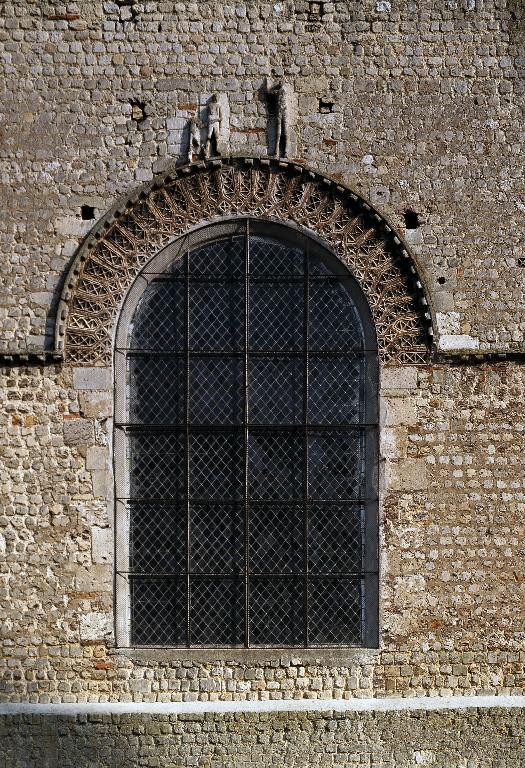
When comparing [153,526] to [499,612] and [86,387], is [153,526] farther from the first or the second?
[499,612]

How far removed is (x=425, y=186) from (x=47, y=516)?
4341 millimetres

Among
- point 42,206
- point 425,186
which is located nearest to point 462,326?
point 425,186

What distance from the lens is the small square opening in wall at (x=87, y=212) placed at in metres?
6.74

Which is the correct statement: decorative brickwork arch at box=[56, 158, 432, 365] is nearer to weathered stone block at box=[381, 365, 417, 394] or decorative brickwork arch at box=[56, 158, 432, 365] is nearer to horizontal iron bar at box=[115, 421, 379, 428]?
weathered stone block at box=[381, 365, 417, 394]

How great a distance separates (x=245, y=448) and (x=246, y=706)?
2181 millimetres

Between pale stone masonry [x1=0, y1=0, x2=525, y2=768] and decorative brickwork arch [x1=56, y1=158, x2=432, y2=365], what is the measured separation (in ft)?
0.37

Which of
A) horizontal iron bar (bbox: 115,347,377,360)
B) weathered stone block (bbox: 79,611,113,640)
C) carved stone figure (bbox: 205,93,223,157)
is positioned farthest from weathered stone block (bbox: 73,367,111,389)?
carved stone figure (bbox: 205,93,223,157)

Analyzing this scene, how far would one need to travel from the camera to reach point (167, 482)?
6.79 m

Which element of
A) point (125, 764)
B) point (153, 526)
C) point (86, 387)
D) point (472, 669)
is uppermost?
point (86, 387)

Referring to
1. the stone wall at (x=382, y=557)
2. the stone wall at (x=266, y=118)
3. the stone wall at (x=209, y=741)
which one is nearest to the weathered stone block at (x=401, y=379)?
the stone wall at (x=382, y=557)

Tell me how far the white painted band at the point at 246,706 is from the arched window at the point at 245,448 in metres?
0.49

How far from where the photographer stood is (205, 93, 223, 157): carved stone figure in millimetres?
6676

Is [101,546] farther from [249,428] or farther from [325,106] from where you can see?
[325,106]

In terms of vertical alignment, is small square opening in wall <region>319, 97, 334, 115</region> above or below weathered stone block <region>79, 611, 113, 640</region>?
above
